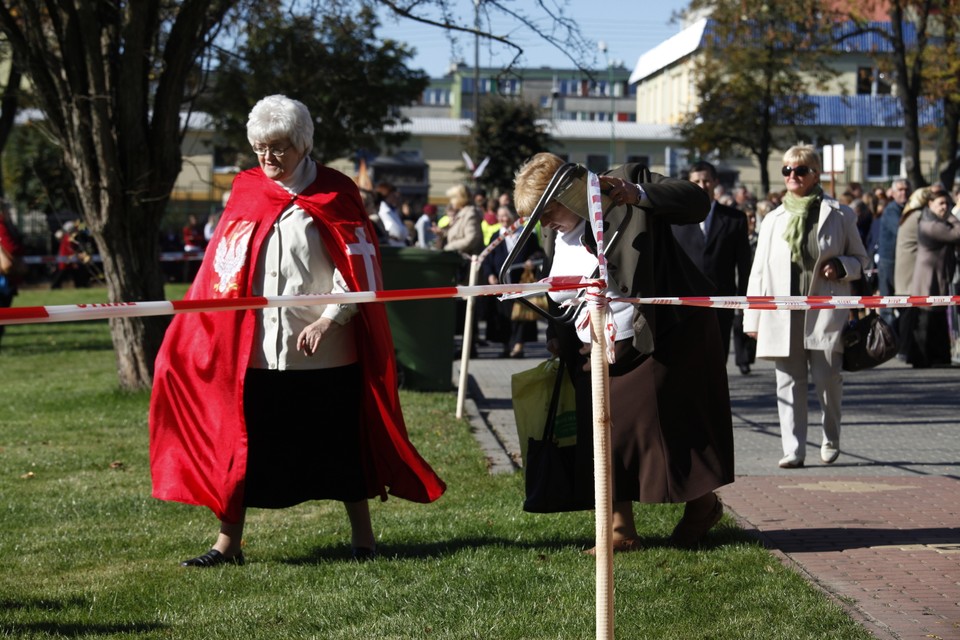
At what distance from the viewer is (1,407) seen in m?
12.3

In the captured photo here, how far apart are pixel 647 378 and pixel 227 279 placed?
178 cm

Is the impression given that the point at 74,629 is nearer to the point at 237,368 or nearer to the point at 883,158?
the point at 237,368

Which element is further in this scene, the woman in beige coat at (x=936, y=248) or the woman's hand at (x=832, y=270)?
the woman in beige coat at (x=936, y=248)

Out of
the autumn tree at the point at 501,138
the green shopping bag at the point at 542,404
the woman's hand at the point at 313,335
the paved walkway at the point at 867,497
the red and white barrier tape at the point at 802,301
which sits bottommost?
the paved walkway at the point at 867,497

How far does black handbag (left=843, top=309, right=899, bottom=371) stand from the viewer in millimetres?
8336

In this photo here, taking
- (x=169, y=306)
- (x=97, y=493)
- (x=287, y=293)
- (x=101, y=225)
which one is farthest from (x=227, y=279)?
(x=101, y=225)

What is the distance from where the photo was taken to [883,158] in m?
68.9

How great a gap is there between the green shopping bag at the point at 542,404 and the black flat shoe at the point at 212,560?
1289 millimetres

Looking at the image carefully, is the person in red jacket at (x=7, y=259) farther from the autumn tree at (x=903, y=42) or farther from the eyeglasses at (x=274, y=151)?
the autumn tree at (x=903, y=42)

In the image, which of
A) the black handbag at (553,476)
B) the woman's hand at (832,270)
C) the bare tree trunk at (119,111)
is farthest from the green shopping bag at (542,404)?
the bare tree trunk at (119,111)

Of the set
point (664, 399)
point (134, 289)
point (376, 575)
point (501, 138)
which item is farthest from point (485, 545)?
point (501, 138)

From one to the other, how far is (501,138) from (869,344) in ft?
136

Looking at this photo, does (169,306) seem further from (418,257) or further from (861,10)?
(861,10)

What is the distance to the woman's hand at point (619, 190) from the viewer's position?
5.12 m
